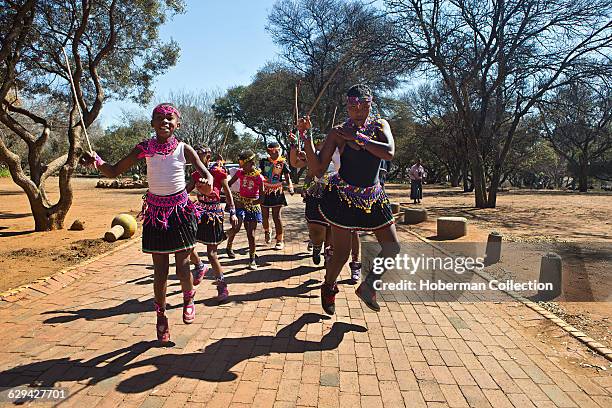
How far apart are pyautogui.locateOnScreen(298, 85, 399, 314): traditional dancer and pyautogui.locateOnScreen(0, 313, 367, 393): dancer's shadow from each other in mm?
858

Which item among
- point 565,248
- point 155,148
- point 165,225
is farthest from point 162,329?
point 565,248

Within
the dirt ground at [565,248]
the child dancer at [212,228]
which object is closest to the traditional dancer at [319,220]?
the child dancer at [212,228]

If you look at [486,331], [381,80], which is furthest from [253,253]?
[381,80]

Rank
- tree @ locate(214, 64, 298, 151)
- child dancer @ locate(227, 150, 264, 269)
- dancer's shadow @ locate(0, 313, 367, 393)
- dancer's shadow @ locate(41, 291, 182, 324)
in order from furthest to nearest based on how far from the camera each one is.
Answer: tree @ locate(214, 64, 298, 151), child dancer @ locate(227, 150, 264, 269), dancer's shadow @ locate(41, 291, 182, 324), dancer's shadow @ locate(0, 313, 367, 393)

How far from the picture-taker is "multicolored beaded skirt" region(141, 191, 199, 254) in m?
3.52

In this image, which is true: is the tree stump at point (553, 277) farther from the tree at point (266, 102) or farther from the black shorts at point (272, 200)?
the tree at point (266, 102)

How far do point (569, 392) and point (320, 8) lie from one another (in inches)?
1013

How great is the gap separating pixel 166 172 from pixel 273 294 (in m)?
2.14

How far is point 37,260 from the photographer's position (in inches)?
261

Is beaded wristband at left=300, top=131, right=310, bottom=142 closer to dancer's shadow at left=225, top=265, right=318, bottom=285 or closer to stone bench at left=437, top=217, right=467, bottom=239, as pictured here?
dancer's shadow at left=225, top=265, right=318, bottom=285

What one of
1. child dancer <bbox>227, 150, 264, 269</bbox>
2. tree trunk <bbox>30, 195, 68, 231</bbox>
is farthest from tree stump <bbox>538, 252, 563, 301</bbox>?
tree trunk <bbox>30, 195, 68, 231</bbox>

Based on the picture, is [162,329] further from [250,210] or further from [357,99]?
[250,210]

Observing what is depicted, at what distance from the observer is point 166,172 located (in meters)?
3.53

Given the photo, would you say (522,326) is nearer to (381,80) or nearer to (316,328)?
(316,328)
